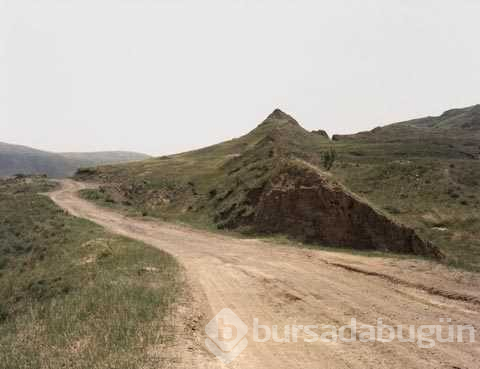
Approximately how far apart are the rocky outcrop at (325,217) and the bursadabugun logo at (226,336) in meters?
13.3

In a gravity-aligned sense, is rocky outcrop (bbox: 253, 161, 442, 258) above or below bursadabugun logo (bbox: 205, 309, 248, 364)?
above

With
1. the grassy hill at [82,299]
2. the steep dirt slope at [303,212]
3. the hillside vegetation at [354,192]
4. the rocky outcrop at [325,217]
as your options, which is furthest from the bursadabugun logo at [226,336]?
the steep dirt slope at [303,212]

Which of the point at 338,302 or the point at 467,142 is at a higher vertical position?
the point at 467,142

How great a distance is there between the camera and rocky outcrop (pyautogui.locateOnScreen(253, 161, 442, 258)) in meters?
21.1

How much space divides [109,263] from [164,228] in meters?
11.8

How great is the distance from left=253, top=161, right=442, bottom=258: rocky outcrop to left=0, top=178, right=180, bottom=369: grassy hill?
937 centimetres

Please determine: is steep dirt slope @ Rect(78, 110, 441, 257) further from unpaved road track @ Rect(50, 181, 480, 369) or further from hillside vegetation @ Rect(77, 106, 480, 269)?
unpaved road track @ Rect(50, 181, 480, 369)

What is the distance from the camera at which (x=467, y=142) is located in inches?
3492

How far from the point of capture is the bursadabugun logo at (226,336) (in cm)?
773

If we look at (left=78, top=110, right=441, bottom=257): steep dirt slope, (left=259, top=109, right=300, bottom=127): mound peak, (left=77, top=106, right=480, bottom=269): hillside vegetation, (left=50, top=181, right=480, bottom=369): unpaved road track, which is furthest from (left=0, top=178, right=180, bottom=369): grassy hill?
(left=259, top=109, right=300, bottom=127): mound peak

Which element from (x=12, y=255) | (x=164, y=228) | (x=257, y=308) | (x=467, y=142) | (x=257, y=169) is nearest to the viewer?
(x=257, y=308)

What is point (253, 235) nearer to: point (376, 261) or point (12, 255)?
point (376, 261)

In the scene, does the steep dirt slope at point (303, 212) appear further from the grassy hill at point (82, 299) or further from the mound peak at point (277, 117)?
the mound peak at point (277, 117)

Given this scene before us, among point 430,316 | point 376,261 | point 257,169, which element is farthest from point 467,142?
point 430,316
